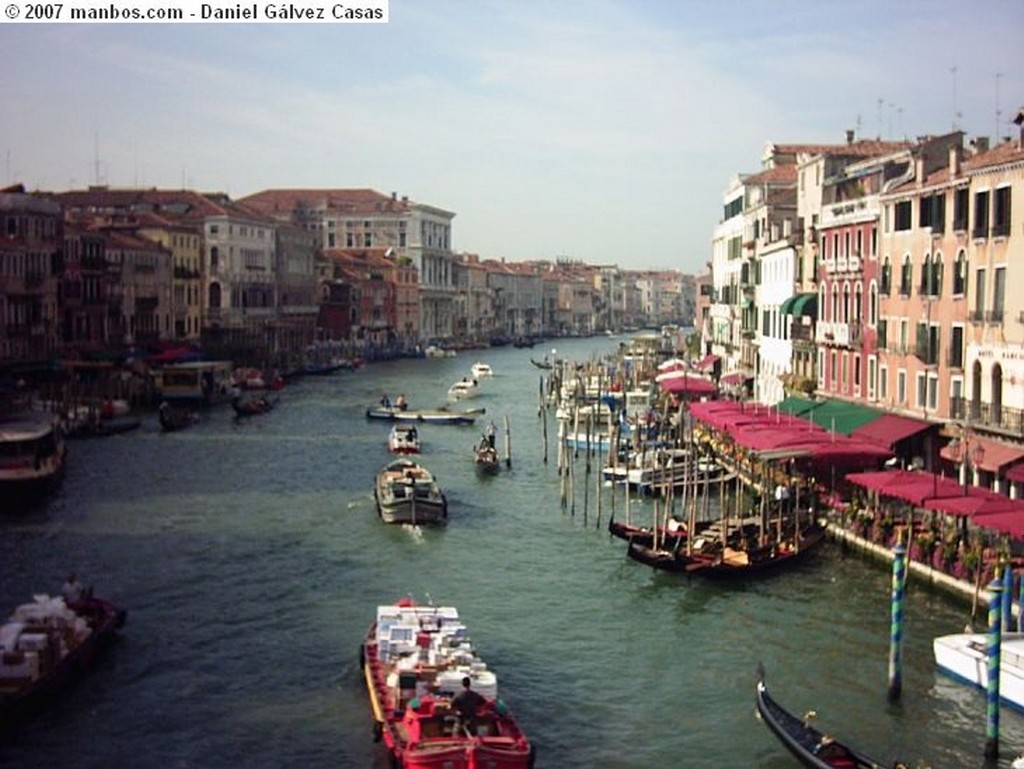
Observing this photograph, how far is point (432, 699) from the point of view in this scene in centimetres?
1123

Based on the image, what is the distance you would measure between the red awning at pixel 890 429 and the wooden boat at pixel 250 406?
21.8 metres

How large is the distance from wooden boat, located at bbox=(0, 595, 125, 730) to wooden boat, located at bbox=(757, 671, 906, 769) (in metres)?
6.52

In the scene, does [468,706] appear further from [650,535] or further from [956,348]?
[956,348]

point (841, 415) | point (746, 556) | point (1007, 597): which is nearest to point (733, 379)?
point (841, 415)

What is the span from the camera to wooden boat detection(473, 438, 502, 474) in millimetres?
28484

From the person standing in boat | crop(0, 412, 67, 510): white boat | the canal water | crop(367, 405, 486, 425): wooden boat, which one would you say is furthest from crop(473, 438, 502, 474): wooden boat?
the person standing in boat

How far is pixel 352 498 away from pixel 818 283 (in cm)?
1033

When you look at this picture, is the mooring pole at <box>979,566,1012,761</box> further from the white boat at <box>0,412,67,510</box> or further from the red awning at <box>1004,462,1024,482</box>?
the white boat at <box>0,412,67,510</box>

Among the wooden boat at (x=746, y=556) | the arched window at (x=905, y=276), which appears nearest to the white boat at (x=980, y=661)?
the wooden boat at (x=746, y=556)

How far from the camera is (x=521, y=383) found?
58.2 m

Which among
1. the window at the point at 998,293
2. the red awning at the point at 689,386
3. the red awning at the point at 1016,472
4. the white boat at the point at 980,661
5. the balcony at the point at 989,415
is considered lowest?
the white boat at the point at 980,661

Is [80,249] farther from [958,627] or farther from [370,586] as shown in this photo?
[958,627]

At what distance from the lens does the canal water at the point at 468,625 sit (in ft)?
39.4

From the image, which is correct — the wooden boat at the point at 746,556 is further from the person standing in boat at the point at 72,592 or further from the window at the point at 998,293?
the person standing in boat at the point at 72,592
